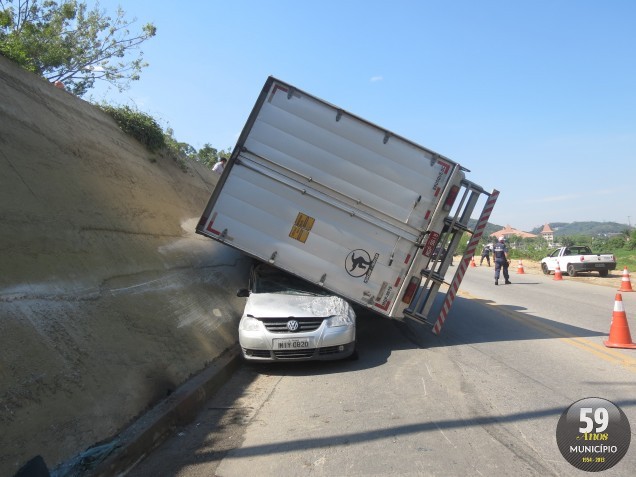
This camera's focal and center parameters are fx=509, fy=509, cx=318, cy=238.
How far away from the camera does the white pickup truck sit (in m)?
21.4

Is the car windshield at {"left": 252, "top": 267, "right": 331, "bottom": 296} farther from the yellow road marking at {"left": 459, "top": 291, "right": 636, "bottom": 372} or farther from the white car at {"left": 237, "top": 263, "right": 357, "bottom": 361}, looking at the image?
the yellow road marking at {"left": 459, "top": 291, "right": 636, "bottom": 372}

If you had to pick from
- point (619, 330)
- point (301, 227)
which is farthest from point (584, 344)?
point (301, 227)

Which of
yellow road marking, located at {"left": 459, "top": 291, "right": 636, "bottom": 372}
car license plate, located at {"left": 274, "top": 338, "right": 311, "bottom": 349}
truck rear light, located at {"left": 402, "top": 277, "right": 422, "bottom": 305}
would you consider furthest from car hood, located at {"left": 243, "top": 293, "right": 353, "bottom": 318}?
yellow road marking, located at {"left": 459, "top": 291, "right": 636, "bottom": 372}

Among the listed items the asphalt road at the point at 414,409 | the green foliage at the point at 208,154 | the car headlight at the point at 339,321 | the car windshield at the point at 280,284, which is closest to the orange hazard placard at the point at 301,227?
the car windshield at the point at 280,284

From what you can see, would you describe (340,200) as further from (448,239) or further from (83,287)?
(83,287)

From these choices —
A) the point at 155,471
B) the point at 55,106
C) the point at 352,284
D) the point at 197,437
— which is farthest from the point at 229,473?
the point at 55,106

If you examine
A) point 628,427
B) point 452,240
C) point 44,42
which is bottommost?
point 628,427

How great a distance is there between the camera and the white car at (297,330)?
6.76 metres

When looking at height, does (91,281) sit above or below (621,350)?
below

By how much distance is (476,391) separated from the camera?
219 inches

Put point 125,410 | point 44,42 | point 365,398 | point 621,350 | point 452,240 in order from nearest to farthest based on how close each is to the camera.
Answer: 1. point 125,410
2. point 365,398
3. point 621,350
4. point 452,240
5. point 44,42

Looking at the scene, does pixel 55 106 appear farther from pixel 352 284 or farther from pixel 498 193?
pixel 498 193

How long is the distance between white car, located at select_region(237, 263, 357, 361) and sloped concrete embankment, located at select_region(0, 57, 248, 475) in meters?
0.67

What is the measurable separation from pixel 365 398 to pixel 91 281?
3427 mm
